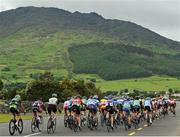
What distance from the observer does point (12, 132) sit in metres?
24.3

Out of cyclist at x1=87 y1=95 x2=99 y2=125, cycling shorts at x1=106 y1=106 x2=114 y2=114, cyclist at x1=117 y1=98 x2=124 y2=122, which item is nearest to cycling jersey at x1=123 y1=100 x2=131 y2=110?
cyclist at x1=117 y1=98 x2=124 y2=122

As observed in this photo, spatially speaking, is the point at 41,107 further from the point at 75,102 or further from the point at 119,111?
the point at 119,111

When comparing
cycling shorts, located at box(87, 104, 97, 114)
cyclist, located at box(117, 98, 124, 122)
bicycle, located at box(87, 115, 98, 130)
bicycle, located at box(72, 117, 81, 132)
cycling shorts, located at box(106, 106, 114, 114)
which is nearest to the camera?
bicycle, located at box(72, 117, 81, 132)

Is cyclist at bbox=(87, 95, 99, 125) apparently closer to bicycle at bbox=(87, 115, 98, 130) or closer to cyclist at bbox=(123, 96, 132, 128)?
bicycle at bbox=(87, 115, 98, 130)

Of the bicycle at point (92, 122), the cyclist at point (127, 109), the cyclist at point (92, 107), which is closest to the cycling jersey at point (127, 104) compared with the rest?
the cyclist at point (127, 109)

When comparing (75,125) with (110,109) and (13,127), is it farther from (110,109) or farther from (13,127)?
(13,127)

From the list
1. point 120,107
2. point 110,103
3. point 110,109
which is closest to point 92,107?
point 110,103

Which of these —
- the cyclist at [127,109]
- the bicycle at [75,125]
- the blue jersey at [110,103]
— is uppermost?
the blue jersey at [110,103]

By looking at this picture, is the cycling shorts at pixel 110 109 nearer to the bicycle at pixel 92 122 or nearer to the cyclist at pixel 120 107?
the bicycle at pixel 92 122

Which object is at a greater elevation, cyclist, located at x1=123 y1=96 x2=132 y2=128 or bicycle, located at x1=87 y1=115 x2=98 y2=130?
cyclist, located at x1=123 y1=96 x2=132 y2=128

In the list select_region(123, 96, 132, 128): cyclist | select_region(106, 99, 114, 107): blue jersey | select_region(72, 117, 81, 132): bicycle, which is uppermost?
select_region(106, 99, 114, 107): blue jersey

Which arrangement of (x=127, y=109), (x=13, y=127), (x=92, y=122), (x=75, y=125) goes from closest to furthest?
(x=13, y=127) → (x=75, y=125) → (x=92, y=122) → (x=127, y=109)

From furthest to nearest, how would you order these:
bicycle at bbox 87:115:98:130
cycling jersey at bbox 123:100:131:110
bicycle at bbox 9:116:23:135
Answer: cycling jersey at bbox 123:100:131:110 < bicycle at bbox 87:115:98:130 < bicycle at bbox 9:116:23:135

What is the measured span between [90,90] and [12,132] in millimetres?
64453
